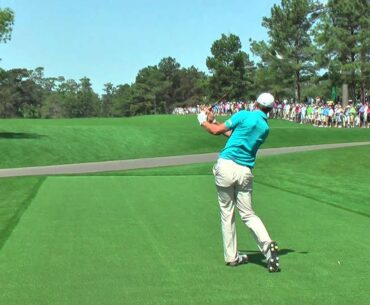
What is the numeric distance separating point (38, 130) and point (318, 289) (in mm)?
31538

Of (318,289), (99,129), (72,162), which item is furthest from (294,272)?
(99,129)

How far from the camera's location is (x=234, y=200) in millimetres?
7121

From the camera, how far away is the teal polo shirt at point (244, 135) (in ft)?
22.7

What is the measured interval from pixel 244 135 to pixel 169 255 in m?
1.87

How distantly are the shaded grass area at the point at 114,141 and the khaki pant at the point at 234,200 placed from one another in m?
20.0

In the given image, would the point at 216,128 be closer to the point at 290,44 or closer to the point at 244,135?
the point at 244,135

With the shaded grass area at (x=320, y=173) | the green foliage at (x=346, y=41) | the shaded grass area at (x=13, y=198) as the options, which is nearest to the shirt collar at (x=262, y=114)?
the shaded grass area at (x=13, y=198)

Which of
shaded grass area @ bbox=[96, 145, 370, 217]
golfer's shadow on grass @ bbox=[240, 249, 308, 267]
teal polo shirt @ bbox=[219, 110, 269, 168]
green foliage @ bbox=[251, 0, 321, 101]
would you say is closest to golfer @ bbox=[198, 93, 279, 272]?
teal polo shirt @ bbox=[219, 110, 269, 168]

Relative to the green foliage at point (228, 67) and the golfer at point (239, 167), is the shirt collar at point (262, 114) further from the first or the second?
the green foliage at point (228, 67)

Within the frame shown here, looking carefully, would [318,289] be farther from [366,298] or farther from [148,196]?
[148,196]

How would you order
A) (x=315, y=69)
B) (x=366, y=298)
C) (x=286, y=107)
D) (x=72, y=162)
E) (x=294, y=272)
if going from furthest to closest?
(x=315, y=69)
(x=286, y=107)
(x=72, y=162)
(x=294, y=272)
(x=366, y=298)

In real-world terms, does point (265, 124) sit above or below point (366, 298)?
above

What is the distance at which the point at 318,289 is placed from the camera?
6062 mm

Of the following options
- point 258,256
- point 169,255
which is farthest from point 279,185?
point 169,255
